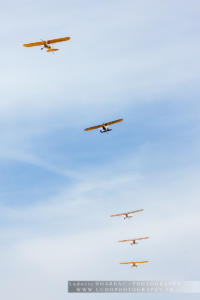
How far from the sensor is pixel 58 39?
199 meters
